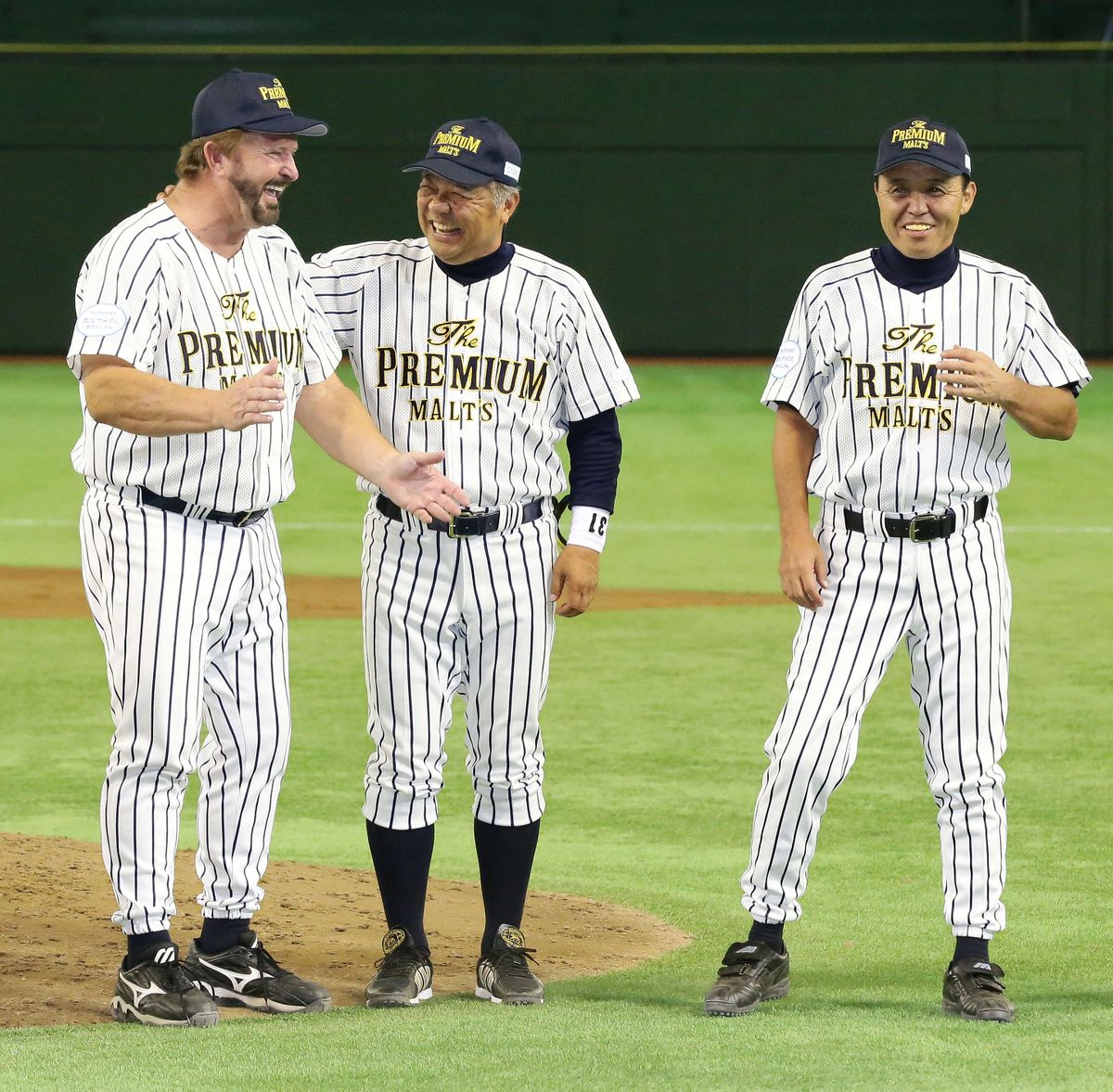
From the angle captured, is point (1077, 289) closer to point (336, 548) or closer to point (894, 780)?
point (336, 548)

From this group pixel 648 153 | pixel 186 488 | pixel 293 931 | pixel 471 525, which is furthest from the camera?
pixel 648 153

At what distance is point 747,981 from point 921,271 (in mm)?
1617

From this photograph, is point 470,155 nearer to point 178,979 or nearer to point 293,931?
point 178,979

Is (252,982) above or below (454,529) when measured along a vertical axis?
below

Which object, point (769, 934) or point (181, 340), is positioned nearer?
point (181, 340)

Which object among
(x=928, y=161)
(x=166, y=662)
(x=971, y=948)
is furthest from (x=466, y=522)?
(x=971, y=948)

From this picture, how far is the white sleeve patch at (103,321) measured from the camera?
146 inches

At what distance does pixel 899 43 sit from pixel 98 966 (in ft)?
73.7

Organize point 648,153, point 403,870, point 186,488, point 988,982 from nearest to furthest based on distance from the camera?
1. point 186,488
2. point 988,982
3. point 403,870
4. point 648,153

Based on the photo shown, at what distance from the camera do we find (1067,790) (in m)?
6.49

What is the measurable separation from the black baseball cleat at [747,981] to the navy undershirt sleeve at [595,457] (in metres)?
1.09

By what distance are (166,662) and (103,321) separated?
0.72m

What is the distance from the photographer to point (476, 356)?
4.20 m

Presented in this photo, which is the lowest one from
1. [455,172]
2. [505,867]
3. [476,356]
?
[505,867]
